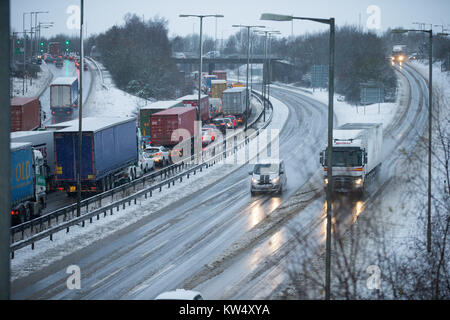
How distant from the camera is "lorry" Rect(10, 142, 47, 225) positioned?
2545 centimetres

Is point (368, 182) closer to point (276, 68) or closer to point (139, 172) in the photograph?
point (139, 172)

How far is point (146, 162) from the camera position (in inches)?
1650

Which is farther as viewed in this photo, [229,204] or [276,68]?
[276,68]

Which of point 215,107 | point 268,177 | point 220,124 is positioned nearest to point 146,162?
point 268,177

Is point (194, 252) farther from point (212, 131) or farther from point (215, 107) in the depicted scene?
point (215, 107)

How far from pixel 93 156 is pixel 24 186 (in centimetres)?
581

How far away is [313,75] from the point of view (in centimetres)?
10288

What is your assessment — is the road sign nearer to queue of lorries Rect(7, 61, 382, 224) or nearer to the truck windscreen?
queue of lorries Rect(7, 61, 382, 224)

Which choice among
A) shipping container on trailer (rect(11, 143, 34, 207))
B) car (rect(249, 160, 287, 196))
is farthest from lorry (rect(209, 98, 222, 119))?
shipping container on trailer (rect(11, 143, 34, 207))

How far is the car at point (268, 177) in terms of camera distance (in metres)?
33.0

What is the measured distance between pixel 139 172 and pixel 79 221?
1433cm

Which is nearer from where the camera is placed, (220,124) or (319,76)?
(220,124)
